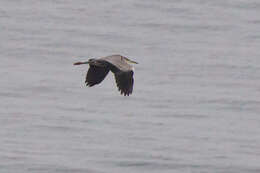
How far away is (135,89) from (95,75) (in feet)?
26.8

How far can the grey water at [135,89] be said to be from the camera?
17375 mm

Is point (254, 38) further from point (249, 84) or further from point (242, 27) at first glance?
point (249, 84)

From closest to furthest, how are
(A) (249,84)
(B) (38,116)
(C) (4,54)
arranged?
(B) (38,116)
(A) (249,84)
(C) (4,54)

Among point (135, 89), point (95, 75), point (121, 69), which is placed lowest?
point (135, 89)

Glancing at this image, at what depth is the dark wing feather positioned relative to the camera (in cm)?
1270

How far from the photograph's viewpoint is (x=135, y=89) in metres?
20.9

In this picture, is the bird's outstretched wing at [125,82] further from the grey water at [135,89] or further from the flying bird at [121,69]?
the grey water at [135,89]

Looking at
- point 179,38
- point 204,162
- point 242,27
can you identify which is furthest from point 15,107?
point 242,27

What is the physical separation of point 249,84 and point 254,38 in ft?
10.9

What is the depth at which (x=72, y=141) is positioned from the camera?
A: 1797cm

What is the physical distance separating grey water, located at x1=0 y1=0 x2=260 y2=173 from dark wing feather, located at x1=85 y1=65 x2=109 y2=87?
3905 millimetres

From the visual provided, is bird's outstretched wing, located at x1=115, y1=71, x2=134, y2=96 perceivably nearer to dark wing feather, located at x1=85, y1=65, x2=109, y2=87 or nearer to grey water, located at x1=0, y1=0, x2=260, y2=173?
dark wing feather, located at x1=85, y1=65, x2=109, y2=87

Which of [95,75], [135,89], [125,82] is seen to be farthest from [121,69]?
[135,89]

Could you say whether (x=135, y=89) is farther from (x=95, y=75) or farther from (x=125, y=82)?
(x=125, y=82)
